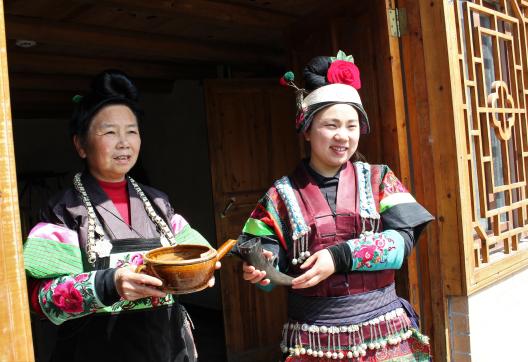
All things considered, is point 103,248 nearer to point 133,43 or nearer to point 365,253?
point 365,253

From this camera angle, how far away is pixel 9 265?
1.26 meters

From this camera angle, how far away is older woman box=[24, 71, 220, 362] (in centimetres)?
159

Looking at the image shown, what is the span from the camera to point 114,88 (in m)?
1.93

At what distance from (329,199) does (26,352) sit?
47.9 inches

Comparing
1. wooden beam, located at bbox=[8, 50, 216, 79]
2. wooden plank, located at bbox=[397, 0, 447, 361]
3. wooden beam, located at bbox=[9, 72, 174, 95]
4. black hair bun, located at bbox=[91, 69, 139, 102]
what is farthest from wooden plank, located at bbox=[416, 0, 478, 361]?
wooden beam, located at bbox=[9, 72, 174, 95]

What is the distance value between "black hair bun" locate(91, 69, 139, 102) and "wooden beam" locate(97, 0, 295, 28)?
90 cm

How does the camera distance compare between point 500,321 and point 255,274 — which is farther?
point 500,321

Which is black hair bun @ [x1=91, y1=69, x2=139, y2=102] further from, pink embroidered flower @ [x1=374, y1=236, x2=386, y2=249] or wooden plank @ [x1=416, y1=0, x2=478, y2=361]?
wooden plank @ [x1=416, y1=0, x2=478, y2=361]

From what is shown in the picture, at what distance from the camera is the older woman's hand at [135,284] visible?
1.51 m

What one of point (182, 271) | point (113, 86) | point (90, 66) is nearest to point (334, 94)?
point (113, 86)

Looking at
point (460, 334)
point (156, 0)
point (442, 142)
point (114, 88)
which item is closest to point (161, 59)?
point (156, 0)

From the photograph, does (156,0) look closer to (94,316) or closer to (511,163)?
(94,316)

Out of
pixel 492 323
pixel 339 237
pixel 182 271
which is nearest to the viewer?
pixel 182 271

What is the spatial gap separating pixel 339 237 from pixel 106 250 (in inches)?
34.3
